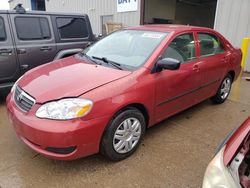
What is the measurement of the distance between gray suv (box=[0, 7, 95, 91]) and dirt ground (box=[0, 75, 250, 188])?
1.20 metres

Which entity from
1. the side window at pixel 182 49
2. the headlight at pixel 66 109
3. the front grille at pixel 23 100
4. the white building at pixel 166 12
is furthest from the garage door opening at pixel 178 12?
the headlight at pixel 66 109

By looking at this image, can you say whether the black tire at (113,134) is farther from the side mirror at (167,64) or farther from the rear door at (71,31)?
the rear door at (71,31)

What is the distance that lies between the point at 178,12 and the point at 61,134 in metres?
15.3

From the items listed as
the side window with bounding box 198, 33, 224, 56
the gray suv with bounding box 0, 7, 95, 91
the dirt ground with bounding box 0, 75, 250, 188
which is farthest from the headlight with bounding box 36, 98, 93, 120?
the gray suv with bounding box 0, 7, 95, 91

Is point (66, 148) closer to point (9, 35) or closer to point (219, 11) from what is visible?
point (9, 35)

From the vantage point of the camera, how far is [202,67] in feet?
12.0

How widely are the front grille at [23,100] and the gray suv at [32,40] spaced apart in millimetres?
1845

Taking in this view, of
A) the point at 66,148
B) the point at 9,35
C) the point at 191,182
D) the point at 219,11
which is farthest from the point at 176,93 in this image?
the point at 219,11

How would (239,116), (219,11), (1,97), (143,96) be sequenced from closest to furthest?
(143,96) < (239,116) < (1,97) < (219,11)

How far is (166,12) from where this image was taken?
13.6 meters

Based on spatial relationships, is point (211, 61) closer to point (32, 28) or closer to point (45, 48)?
point (45, 48)

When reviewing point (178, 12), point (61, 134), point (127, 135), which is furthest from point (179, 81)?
point (178, 12)

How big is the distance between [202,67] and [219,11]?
5148 millimetres

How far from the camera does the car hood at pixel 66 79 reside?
2.37 m
